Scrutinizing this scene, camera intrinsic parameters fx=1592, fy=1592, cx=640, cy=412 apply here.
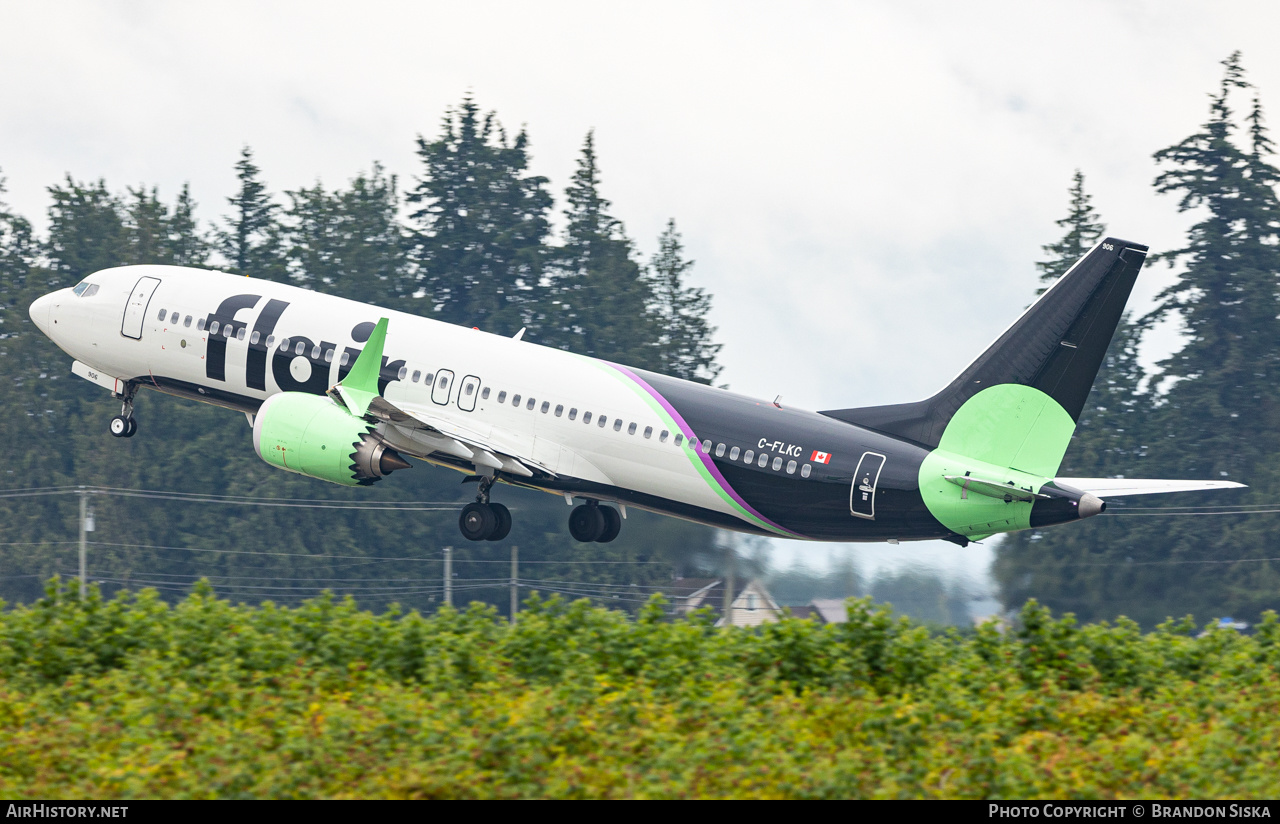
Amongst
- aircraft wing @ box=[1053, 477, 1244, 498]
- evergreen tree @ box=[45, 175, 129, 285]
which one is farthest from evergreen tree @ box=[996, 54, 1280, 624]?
evergreen tree @ box=[45, 175, 129, 285]

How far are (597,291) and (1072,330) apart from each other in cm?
6352

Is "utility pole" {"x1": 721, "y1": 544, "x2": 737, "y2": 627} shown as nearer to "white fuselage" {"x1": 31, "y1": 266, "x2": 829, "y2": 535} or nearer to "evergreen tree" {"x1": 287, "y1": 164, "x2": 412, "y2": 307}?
"white fuselage" {"x1": 31, "y1": 266, "x2": 829, "y2": 535}

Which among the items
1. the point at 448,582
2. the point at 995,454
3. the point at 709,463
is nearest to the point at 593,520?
the point at 709,463

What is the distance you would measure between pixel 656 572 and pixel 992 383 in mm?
24732

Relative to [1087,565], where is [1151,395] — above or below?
Answer: above

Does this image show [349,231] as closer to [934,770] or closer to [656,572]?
[656,572]

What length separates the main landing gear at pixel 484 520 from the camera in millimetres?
38219

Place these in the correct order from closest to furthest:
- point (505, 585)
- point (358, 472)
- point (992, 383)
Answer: point (992, 383) → point (358, 472) → point (505, 585)

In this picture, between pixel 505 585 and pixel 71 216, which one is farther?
pixel 71 216

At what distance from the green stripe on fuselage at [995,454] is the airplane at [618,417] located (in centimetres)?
4

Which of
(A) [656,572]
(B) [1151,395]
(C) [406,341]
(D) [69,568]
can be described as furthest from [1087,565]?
(D) [69,568]

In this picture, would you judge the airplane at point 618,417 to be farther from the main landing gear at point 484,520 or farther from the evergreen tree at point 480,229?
the evergreen tree at point 480,229
